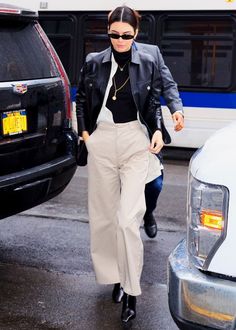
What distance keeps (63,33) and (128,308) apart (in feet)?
23.6

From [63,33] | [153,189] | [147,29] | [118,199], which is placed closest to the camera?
[118,199]

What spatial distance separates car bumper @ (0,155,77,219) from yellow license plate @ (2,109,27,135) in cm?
29

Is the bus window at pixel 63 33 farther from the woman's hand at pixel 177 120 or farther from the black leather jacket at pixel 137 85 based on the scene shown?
the woman's hand at pixel 177 120

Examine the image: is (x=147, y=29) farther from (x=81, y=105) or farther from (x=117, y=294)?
(x=117, y=294)

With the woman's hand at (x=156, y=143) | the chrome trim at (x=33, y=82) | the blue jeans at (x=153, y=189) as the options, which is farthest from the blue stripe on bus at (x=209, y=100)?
the woman's hand at (x=156, y=143)

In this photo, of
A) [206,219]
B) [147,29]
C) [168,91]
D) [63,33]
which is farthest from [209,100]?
[206,219]

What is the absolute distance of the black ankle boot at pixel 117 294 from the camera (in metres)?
3.88

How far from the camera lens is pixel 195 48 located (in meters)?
9.08

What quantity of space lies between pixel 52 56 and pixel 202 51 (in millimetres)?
4822

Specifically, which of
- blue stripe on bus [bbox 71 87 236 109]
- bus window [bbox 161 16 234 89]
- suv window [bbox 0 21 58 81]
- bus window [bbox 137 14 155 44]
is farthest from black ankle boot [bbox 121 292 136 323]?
bus window [bbox 137 14 155 44]

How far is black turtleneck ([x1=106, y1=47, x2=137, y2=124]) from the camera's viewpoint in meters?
3.59

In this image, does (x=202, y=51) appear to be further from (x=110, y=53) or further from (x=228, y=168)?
(x=228, y=168)

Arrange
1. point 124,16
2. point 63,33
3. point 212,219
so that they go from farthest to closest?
point 63,33 → point 124,16 → point 212,219

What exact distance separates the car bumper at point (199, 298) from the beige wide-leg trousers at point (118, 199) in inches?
35.7
